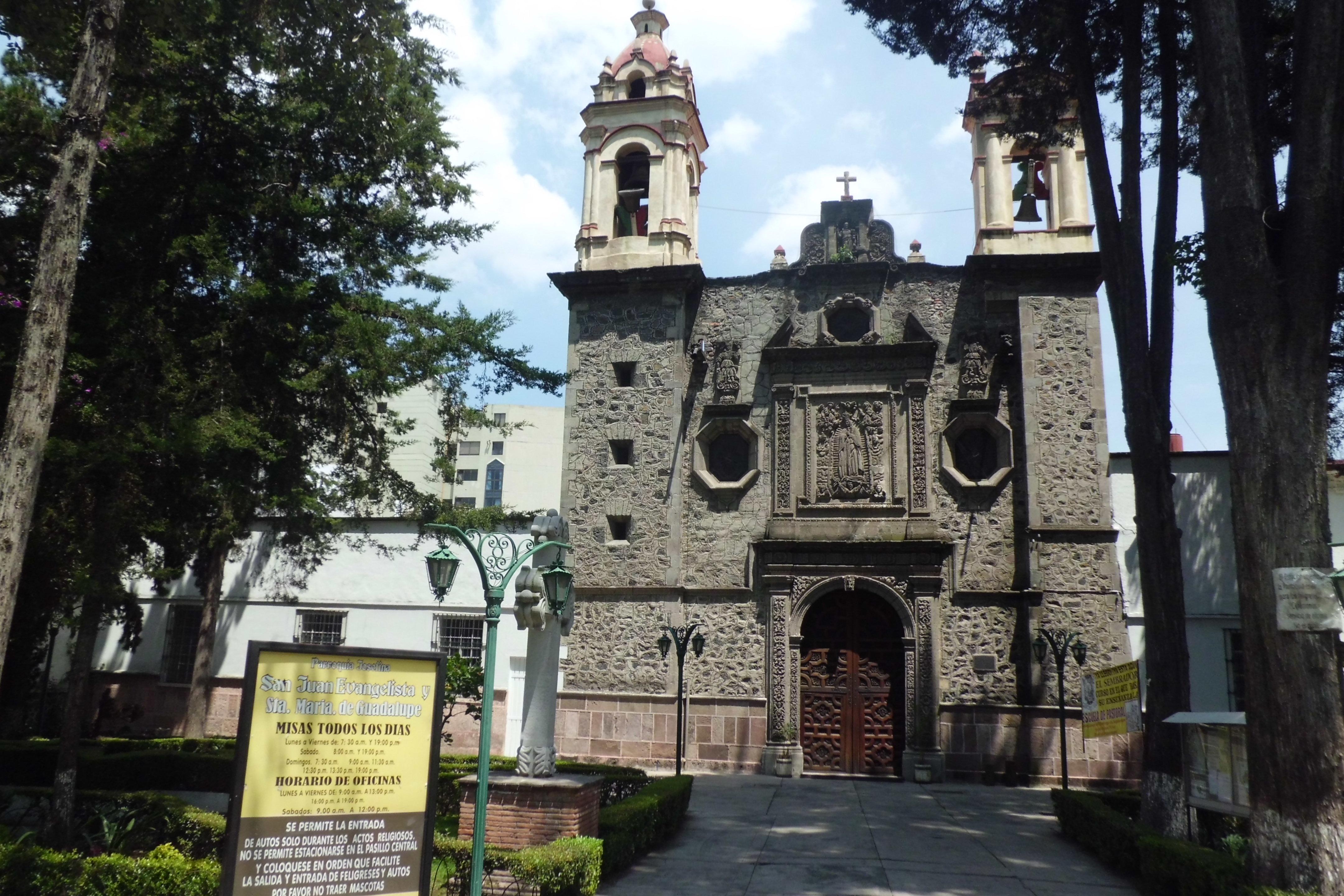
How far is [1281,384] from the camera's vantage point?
8453 mm

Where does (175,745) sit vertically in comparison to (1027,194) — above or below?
below

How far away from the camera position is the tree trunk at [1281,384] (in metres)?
7.81

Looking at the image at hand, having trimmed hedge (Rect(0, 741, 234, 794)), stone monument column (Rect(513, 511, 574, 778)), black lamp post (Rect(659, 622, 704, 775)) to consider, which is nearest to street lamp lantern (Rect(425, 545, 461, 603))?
stone monument column (Rect(513, 511, 574, 778))

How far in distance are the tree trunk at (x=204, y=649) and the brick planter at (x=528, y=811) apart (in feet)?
41.8

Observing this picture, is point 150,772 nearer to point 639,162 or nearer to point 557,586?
point 557,586

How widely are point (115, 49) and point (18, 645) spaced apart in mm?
14390

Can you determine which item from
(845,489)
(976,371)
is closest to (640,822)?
(845,489)

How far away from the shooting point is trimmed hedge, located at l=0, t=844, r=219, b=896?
843cm

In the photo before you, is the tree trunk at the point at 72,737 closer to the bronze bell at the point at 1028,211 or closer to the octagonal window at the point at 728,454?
the octagonal window at the point at 728,454

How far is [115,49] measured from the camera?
10.7 m

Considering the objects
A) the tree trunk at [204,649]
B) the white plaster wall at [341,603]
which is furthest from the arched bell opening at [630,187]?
the tree trunk at [204,649]

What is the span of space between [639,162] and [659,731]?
39.7 ft

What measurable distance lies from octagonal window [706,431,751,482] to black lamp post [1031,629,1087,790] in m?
6.32

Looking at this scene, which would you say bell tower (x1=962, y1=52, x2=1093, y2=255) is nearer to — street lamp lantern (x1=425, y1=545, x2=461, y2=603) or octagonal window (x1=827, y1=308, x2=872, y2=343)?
octagonal window (x1=827, y1=308, x2=872, y2=343)
